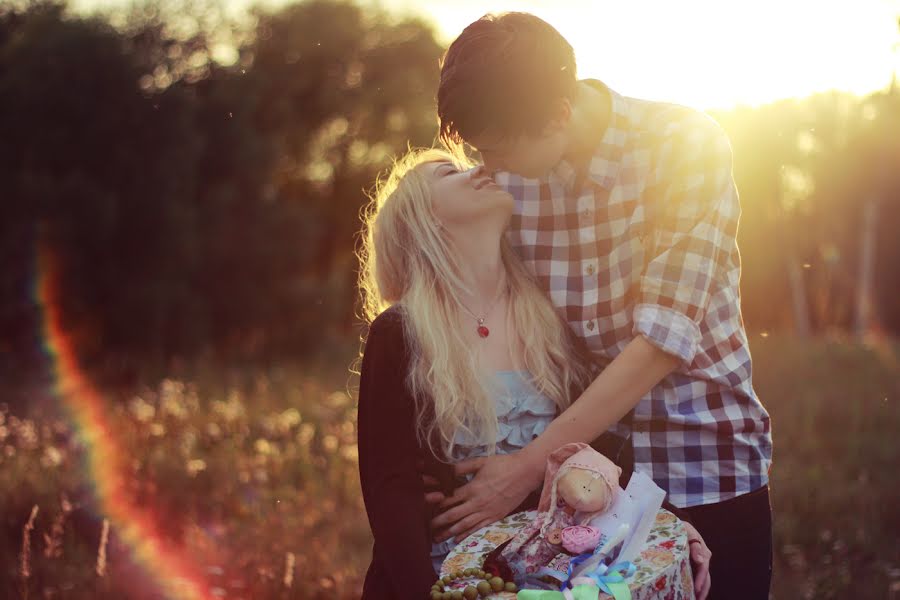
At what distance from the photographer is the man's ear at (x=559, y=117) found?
2705mm

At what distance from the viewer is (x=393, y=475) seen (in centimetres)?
259

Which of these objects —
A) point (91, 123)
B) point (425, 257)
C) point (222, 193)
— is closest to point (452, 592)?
point (425, 257)

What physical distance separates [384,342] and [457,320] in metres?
0.30

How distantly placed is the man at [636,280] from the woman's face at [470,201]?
0.25ft

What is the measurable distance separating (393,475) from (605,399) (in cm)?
66

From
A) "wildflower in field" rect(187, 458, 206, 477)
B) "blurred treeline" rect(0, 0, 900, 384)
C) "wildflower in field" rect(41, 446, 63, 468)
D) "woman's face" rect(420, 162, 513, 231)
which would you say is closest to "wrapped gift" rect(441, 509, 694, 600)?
"woman's face" rect(420, 162, 513, 231)

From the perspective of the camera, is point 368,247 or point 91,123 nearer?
point 368,247

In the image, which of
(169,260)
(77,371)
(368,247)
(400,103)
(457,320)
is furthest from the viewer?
(400,103)

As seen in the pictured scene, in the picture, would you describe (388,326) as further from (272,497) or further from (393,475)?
(272,497)

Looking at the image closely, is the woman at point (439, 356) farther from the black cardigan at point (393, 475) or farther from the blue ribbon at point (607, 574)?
the blue ribbon at point (607, 574)

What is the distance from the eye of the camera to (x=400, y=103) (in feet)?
82.2

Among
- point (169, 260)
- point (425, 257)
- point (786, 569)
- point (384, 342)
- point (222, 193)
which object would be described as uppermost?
point (222, 193)

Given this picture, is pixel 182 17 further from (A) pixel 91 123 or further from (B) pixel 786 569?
(B) pixel 786 569

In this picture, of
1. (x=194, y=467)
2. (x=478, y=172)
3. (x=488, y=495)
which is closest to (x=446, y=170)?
(x=478, y=172)
